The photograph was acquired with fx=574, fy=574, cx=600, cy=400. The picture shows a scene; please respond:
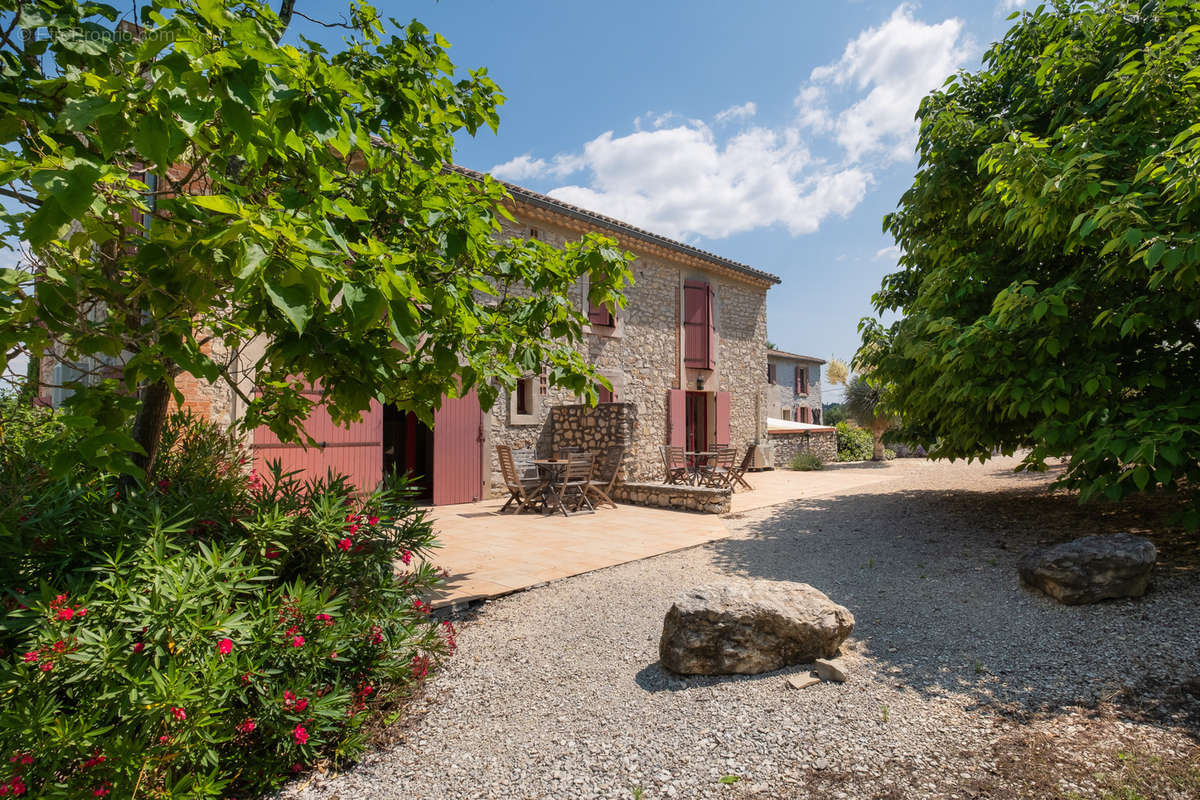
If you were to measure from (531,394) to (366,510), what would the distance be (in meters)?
7.11

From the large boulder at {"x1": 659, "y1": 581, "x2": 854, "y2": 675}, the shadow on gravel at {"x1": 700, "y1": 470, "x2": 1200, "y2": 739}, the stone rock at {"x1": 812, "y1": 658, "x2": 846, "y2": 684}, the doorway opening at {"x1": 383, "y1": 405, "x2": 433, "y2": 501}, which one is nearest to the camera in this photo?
the shadow on gravel at {"x1": 700, "y1": 470, "x2": 1200, "y2": 739}

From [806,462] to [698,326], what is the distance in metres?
5.29

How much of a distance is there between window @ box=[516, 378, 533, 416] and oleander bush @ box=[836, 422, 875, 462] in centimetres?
1251

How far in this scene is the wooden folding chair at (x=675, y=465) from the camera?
10062mm

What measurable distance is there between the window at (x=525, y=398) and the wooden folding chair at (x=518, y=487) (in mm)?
1574

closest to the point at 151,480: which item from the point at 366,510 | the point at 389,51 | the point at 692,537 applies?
the point at 366,510

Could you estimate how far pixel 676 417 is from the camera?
39.9 ft

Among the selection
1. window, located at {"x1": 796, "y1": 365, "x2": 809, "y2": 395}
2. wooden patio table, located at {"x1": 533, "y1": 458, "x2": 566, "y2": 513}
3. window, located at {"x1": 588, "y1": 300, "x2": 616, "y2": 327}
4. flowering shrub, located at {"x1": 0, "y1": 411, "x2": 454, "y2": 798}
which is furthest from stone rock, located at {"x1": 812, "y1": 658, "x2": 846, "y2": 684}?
window, located at {"x1": 796, "y1": 365, "x2": 809, "y2": 395}

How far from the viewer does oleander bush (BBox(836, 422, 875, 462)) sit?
18.7m

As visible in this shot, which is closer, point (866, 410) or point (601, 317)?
point (601, 317)

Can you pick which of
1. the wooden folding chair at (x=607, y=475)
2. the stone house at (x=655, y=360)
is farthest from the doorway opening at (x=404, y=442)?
the wooden folding chair at (x=607, y=475)

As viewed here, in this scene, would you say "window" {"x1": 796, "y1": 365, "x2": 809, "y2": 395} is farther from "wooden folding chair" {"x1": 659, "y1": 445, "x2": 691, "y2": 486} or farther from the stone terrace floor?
the stone terrace floor

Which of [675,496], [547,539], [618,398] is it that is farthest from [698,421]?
[547,539]

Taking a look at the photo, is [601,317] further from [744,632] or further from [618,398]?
[744,632]
